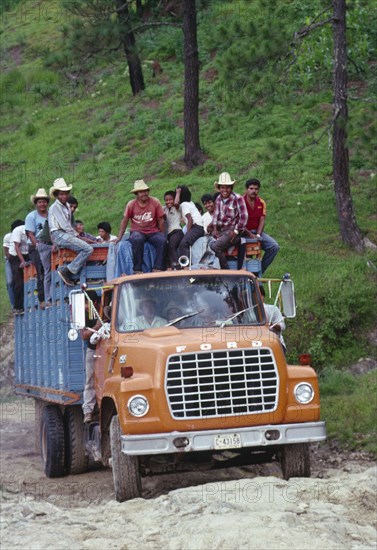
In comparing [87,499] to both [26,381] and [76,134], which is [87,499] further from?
[76,134]

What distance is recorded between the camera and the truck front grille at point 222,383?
404 inches

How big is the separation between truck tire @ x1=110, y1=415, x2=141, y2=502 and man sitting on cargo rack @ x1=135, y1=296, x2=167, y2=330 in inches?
51.4

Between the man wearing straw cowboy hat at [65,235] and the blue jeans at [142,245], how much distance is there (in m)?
0.57

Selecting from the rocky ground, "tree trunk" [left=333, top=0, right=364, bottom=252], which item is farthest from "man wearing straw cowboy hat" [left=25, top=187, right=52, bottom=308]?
"tree trunk" [left=333, top=0, right=364, bottom=252]

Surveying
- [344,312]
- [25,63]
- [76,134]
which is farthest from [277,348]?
[25,63]

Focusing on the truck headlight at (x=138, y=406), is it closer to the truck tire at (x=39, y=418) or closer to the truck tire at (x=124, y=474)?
the truck tire at (x=124, y=474)

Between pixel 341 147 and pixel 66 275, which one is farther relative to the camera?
pixel 341 147

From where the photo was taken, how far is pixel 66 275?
1294 cm

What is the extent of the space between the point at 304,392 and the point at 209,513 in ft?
7.15

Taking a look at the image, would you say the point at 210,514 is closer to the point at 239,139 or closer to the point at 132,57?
the point at 239,139

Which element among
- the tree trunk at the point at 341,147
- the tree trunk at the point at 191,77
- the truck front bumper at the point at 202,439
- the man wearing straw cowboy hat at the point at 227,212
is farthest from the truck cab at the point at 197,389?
the tree trunk at the point at 191,77

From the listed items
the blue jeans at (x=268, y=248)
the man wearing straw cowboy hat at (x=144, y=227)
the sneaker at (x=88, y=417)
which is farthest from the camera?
the blue jeans at (x=268, y=248)

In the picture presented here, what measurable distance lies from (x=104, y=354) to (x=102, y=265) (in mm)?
1756

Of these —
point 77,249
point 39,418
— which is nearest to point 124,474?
point 77,249
